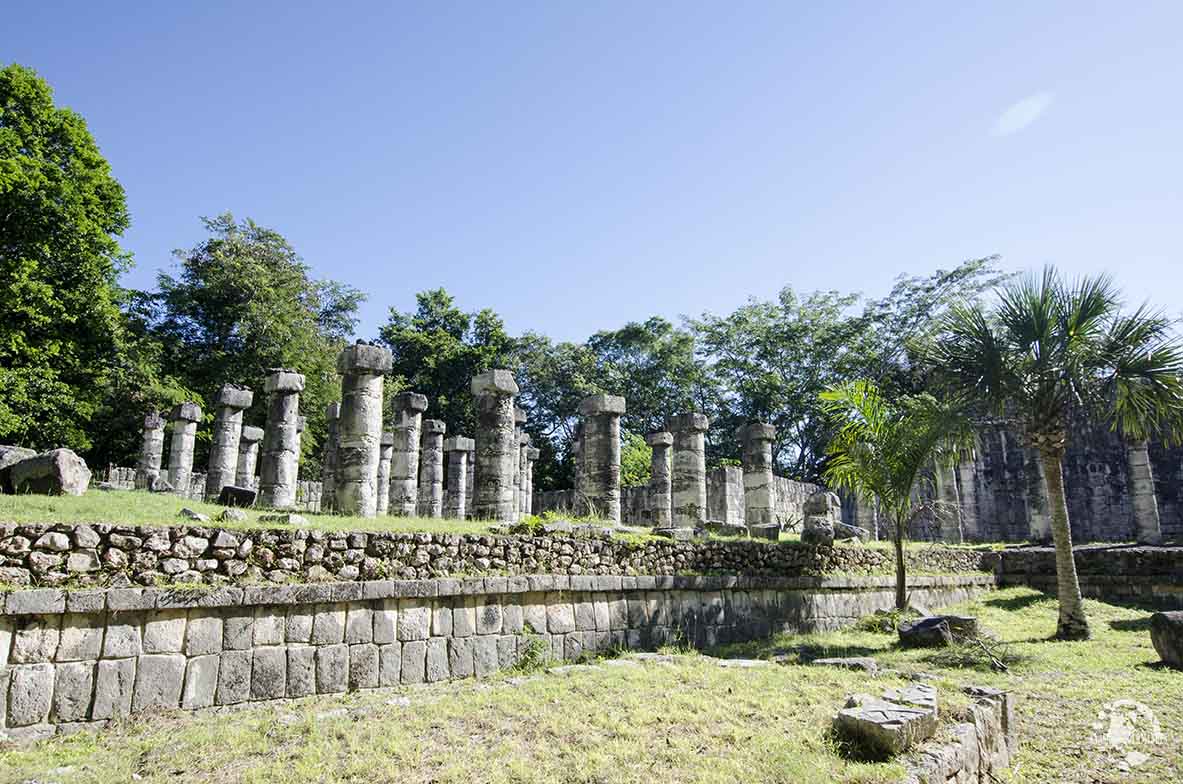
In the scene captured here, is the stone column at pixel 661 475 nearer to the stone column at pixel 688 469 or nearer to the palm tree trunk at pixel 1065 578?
the stone column at pixel 688 469

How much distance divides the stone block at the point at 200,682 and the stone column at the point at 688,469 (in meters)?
12.8

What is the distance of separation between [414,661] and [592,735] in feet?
9.83

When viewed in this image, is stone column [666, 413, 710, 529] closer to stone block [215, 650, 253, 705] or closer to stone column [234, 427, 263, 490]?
stone column [234, 427, 263, 490]

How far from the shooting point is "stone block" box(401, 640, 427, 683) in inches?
347

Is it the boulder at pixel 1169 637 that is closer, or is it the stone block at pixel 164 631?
the stone block at pixel 164 631

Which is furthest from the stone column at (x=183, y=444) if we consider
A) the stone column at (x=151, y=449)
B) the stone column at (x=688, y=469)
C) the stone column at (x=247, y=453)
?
the stone column at (x=688, y=469)

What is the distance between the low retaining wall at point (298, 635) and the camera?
6.78 metres

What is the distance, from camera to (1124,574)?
17062 millimetres

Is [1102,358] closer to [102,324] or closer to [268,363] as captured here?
[102,324]

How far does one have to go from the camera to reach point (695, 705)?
7496 mm

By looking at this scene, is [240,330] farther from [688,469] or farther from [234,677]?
[234,677]

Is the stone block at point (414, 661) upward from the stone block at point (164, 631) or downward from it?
downward

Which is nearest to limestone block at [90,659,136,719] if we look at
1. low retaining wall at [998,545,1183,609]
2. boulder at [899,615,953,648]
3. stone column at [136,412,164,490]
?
boulder at [899,615,953,648]

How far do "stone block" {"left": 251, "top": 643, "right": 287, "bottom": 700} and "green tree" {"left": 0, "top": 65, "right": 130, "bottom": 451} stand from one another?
17.2 meters
